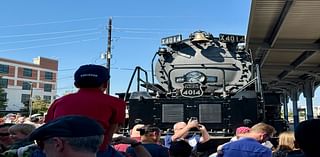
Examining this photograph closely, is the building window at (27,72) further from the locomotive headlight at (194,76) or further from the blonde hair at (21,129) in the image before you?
the blonde hair at (21,129)

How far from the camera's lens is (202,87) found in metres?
9.85

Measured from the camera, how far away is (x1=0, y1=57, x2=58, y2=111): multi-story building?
8300cm

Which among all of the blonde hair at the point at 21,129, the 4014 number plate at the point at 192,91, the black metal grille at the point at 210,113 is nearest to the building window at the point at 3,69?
the 4014 number plate at the point at 192,91

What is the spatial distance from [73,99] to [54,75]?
95.9m

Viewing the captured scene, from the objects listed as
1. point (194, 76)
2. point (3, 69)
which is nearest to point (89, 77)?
point (194, 76)

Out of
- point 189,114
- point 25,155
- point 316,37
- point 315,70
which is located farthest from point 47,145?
point 315,70

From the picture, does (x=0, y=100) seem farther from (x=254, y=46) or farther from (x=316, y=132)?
(x=316, y=132)

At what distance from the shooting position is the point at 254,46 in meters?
17.7

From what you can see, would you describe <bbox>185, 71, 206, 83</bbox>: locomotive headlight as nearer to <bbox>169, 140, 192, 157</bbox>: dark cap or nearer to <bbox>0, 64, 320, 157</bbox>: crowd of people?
<bbox>0, 64, 320, 157</bbox>: crowd of people

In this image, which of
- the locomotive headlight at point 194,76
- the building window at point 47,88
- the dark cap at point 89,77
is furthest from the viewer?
the building window at point 47,88

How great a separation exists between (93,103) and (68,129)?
1009 mm

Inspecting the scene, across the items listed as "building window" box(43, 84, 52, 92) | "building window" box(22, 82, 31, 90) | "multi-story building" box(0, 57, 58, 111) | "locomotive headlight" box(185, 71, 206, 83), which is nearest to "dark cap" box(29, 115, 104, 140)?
"locomotive headlight" box(185, 71, 206, 83)

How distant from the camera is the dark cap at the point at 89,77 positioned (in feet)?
9.87

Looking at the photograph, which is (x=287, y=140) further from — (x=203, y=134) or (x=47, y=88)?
(x=47, y=88)
